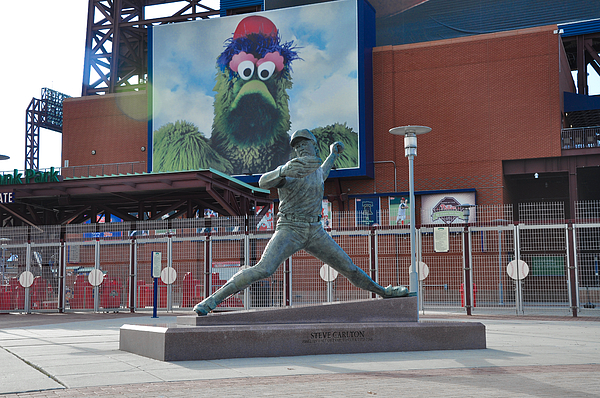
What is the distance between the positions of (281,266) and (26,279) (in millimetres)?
9200

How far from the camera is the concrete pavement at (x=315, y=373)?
6723mm

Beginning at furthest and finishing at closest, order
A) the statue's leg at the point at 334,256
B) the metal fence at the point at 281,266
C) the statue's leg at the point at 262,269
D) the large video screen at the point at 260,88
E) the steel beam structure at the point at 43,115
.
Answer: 1. the steel beam structure at the point at 43,115
2. the large video screen at the point at 260,88
3. the metal fence at the point at 281,266
4. the statue's leg at the point at 334,256
5. the statue's leg at the point at 262,269

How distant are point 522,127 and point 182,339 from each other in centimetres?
3006

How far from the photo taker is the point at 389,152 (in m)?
38.1

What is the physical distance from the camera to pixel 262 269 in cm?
961

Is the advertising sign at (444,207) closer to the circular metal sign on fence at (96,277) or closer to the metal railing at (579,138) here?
the metal railing at (579,138)

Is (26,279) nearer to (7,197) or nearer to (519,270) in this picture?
(7,197)

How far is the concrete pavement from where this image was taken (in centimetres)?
672

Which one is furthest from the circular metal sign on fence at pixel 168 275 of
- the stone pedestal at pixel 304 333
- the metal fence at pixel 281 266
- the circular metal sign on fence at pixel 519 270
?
the stone pedestal at pixel 304 333

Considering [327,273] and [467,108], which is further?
[467,108]

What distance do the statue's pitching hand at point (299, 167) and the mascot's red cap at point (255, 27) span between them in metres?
30.8

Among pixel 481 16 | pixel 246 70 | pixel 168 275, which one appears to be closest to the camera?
pixel 168 275

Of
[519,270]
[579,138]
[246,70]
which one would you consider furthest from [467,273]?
[246,70]

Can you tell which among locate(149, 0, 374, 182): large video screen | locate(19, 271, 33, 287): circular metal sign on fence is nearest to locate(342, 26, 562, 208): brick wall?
locate(149, 0, 374, 182): large video screen
